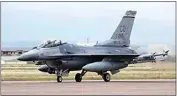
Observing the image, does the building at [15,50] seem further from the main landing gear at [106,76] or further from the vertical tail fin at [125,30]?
the vertical tail fin at [125,30]

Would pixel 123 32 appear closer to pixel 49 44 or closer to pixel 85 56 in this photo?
pixel 85 56

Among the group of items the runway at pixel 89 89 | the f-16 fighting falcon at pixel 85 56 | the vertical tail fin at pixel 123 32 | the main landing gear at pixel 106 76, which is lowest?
the runway at pixel 89 89

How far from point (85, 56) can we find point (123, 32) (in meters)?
4.02

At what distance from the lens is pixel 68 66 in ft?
106

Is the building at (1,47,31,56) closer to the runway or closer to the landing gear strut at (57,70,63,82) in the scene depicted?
the landing gear strut at (57,70,63,82)

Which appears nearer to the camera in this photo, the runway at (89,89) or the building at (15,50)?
the runway at (89,89)

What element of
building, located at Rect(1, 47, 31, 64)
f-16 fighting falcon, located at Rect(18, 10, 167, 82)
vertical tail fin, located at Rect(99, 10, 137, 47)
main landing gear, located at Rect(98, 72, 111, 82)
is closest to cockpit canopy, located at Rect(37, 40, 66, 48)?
f-16 fighting falcon, located at Rect(18, 10, 167, 82)

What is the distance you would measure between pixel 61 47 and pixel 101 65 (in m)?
2.56

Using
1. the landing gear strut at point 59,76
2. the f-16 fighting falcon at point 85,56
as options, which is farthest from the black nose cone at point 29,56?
the landing gear strut at point 59,76

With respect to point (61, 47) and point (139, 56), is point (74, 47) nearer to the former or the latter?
point (61, 47)

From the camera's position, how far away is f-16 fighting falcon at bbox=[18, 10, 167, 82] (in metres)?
31.4

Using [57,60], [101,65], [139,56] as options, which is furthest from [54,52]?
[139,56]

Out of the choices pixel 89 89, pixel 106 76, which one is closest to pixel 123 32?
pixel 106 76

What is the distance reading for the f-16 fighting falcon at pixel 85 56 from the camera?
31.4 meters
